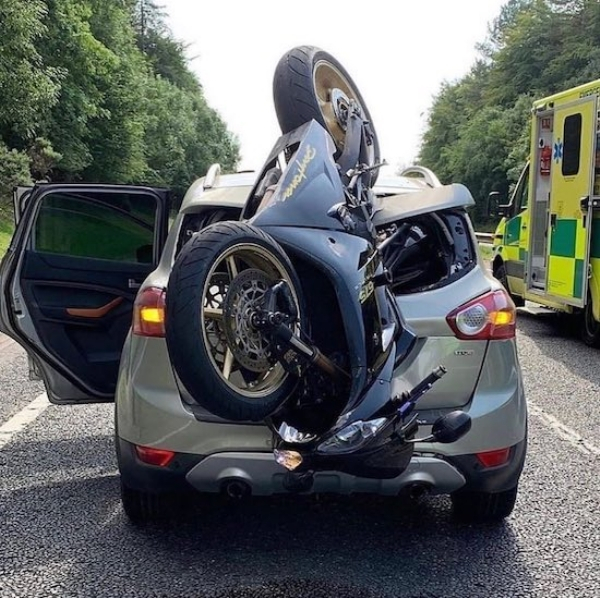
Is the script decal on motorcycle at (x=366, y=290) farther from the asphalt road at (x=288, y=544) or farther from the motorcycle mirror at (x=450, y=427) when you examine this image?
the asphalt road at (x=288, y=544)

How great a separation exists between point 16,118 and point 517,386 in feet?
75.1

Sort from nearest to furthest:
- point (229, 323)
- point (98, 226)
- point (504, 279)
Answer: point (229, 323), point (98, 226), point (504, 279)

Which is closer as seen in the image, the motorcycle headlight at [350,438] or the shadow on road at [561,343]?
the motorcycle headlight at [350,438]

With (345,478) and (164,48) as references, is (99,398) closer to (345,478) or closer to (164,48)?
(345,478)

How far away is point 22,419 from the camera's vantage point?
5.93 meters

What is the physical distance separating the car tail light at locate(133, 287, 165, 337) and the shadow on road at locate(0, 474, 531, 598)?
100 centimetres

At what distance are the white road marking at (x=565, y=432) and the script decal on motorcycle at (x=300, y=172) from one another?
3.06 metres

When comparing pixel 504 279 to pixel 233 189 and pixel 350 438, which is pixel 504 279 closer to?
pixel 233 189

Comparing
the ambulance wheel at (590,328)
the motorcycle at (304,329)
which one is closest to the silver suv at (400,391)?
the motorcycle at (304,329)

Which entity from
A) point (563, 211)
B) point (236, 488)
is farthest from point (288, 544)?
point (563, 211)

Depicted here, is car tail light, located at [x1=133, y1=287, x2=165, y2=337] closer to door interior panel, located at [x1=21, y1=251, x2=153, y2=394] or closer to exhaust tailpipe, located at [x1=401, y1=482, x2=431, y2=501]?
exhaust tailpipe, located at [x1=401, y1=482, x2=431, y2=501]

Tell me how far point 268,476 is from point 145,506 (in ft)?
2.64

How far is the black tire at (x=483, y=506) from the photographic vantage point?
3.82 metres

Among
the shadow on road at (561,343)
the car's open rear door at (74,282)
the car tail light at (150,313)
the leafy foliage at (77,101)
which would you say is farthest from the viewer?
the leafy foliage at (77,101)
